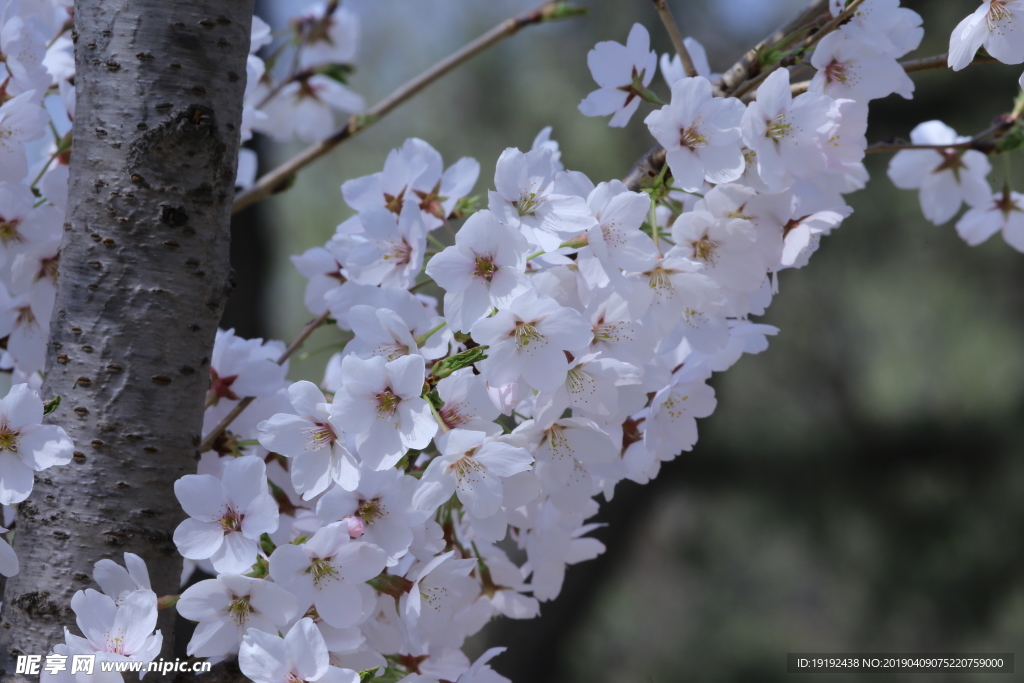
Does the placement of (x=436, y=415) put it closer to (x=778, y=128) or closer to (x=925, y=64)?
(x=778, y=128)

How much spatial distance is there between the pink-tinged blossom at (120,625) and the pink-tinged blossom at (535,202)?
413 mm

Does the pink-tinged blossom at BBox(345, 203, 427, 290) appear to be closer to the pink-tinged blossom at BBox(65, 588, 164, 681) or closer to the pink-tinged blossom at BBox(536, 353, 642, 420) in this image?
the pink-tinged blossom at BBox(536, 353, 642, 420)

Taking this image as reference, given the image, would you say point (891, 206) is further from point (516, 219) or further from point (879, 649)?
point (516, 219)

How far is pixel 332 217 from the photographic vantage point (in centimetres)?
791

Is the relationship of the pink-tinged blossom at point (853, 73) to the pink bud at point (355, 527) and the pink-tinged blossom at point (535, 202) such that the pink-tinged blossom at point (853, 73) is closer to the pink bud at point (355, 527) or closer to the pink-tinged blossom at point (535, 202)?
the pink-tinged blossom at point (535, 202)

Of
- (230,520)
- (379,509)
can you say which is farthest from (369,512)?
(230,520)

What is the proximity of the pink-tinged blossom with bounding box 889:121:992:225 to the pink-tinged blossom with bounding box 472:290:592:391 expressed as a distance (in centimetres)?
80

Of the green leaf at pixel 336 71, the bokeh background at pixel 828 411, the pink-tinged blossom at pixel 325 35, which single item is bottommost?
the bokeh background at pixel 828 411

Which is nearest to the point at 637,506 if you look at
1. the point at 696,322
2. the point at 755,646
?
the point at 755,646

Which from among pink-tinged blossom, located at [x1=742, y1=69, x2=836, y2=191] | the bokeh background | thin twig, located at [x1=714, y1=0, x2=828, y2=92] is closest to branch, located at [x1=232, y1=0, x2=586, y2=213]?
thin twig, located at [x1=714, y1=0, x2=828, y2=92]

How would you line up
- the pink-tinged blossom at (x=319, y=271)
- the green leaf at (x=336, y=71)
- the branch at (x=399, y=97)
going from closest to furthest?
the pink-tinged blossom at (x=319, y=271)
the branch at (x=399, y=97)
the green leaf at (x=336, y=71)

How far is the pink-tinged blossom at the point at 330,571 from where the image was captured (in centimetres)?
63

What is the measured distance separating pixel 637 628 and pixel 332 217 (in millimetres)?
4830

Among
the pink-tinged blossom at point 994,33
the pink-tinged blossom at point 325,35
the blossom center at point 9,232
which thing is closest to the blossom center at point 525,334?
the pink-tinged blossom at point 994,33
